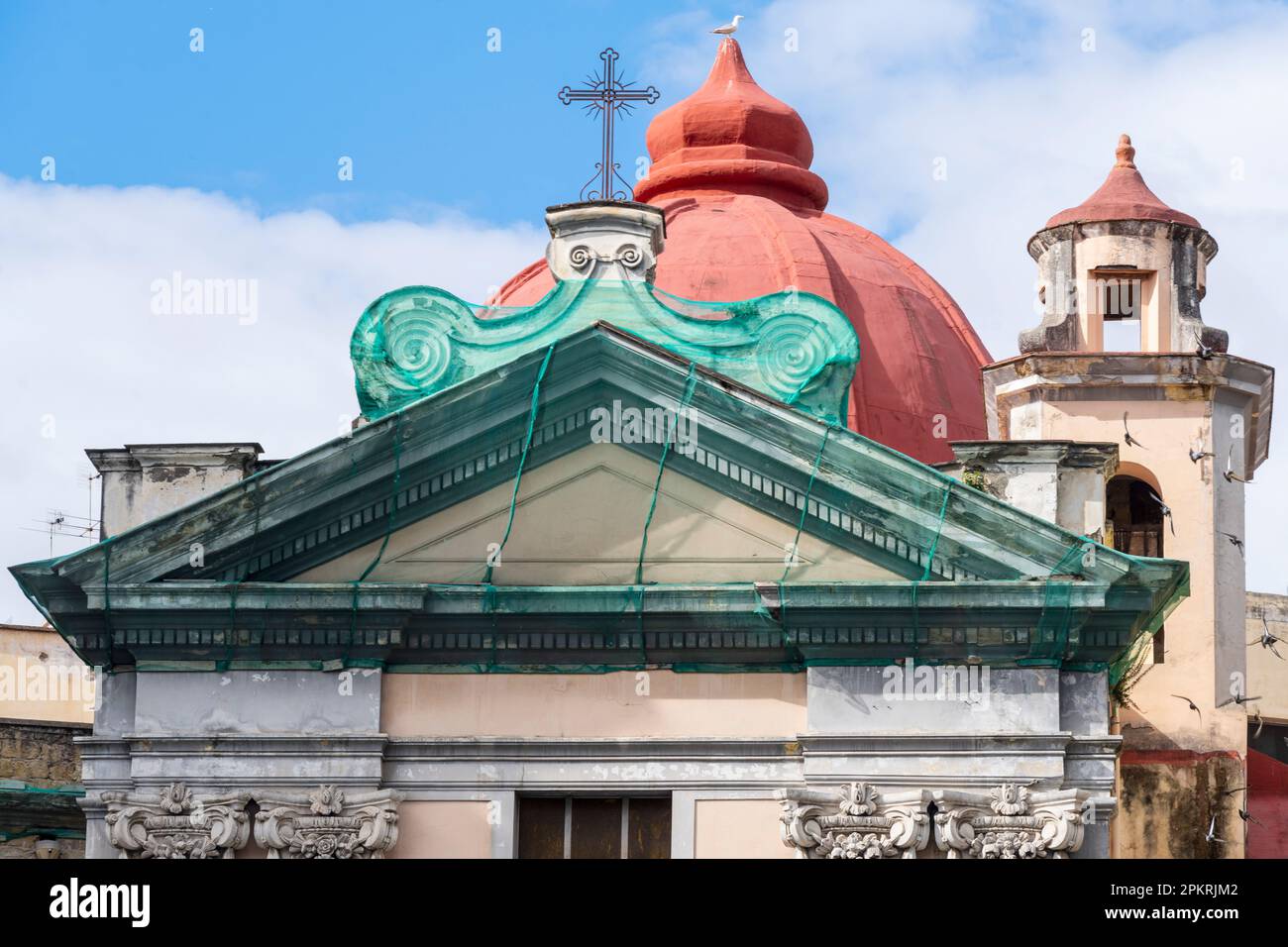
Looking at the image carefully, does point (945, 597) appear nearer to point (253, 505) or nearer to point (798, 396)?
point (798, 396)

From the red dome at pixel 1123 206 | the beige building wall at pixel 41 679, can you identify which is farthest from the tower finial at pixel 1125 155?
the beige building wall at pixel 41 679

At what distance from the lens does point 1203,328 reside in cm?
2852

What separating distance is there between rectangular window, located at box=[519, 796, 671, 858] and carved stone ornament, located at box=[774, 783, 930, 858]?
1021 mm

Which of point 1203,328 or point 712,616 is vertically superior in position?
point 1203,328

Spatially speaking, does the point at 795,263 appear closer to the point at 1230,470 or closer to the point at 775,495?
the point at 1230,470

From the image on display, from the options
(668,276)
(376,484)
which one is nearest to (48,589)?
(376,484)

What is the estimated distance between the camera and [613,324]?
72.0 feet

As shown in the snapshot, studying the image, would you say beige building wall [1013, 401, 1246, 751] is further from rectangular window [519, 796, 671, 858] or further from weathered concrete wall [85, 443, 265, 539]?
weathered concrete wall [85, 443, 265, 539]

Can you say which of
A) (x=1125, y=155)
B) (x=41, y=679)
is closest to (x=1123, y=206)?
(x=1125, y=155)

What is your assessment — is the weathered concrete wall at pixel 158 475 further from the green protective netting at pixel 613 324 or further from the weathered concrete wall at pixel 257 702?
the weathered concrete wall at pixel 257 702

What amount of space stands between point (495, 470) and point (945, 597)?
343cm

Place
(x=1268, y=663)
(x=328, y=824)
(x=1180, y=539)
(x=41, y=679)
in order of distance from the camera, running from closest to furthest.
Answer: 1. (x=328, y=824)
2. (x=1180, y=539)
3. (x=41, y=679)
4. (x=1268, y=663)

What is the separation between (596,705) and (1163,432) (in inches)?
365

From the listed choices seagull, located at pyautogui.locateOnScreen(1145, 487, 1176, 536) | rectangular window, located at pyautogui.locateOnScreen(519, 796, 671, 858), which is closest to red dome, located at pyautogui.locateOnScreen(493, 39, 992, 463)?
seagull, located at pyautogui.locateOnScreen(1145, 487, 1176, 536)
